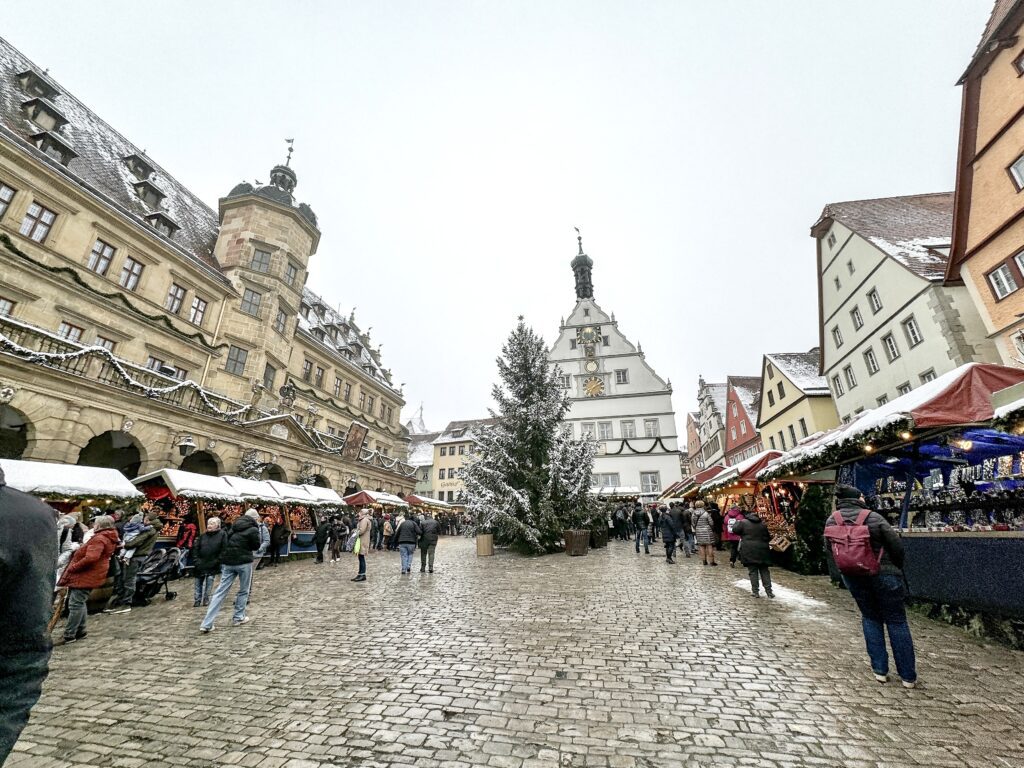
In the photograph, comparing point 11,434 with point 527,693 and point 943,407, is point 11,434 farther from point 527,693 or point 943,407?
point 943,407

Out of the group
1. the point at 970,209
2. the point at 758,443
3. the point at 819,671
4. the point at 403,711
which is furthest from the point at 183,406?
the point at 758,443

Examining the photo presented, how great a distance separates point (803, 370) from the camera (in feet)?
95.7

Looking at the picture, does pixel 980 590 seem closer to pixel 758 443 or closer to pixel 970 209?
pixel 970 209

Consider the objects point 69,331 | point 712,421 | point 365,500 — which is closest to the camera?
point 69,331

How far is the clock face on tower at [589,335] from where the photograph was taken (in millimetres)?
41000

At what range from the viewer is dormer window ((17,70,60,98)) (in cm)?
1875

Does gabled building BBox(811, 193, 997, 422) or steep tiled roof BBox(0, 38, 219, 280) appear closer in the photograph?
gabled building BBox(811, 193, 997, 422)

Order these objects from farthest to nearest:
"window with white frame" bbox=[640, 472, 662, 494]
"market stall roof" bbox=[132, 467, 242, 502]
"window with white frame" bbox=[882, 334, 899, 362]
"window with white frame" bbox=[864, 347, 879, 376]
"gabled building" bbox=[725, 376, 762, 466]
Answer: "gabled building" bbox=[725, 376, 762, 466]
"window with white frame" bbox=[640, 472, 662, 494]
"window with white frame" bbox=[864, 347, 879, 376]
"window with white frame" bbox=[882, 334, 899, 362]
"market stall roof" bbox=[132, 467, 242, 502]

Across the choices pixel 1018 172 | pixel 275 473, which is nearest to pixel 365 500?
pixel 275 473

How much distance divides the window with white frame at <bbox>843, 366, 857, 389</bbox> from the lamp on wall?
30.7m

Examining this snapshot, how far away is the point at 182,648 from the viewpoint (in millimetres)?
6004

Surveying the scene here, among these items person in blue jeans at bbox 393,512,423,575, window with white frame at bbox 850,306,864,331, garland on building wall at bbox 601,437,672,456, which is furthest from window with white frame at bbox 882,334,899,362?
person in blue jeans at bbox 393,512,423,575

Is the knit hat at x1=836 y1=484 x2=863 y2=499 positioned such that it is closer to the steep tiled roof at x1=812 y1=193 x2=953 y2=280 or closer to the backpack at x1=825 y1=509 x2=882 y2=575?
the backpack at x1=825 y1=509 x2=882 y2=575

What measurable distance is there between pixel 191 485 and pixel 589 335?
3321 centimetres
